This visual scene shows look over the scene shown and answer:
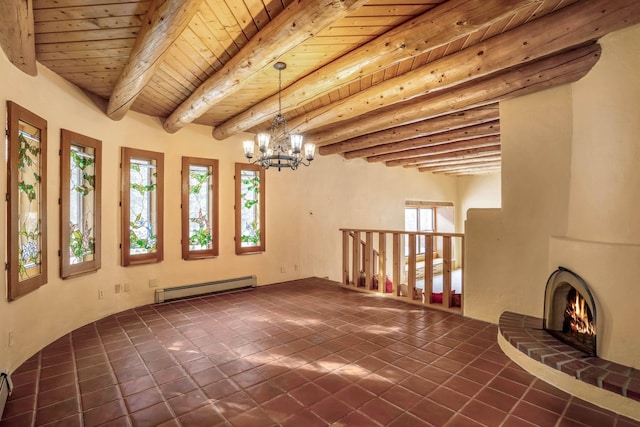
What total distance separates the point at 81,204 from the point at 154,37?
254 cm

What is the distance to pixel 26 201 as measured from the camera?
9.21 feet

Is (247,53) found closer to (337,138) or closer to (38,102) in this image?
(38,102)

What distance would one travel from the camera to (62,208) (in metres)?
3.33

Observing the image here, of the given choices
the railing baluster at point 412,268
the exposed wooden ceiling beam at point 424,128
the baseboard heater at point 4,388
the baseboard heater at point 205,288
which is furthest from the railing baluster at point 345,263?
the baseboard heater at point 4,388

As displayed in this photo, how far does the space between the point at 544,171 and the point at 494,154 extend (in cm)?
332

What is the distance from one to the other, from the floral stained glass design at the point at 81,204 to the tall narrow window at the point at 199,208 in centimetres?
117

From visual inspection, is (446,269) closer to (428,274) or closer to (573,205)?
(428,274)

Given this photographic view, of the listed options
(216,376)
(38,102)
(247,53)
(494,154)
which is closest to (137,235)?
(38,102)

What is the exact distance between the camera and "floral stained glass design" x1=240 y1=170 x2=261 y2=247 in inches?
211

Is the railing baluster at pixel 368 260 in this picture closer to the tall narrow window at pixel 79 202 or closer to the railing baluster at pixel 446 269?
the railing baluster at pixel 446 269

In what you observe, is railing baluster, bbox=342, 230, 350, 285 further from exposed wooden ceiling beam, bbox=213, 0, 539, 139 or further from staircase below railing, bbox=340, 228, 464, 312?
exposed wooden ceiling beam, bbox=213, 0, 539, 139

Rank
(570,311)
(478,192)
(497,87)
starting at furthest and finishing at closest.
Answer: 1. (478,192)
2. (497,87)
3. (570,311)

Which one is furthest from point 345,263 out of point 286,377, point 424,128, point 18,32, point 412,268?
point 18,32

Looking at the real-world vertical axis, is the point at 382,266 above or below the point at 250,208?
below
